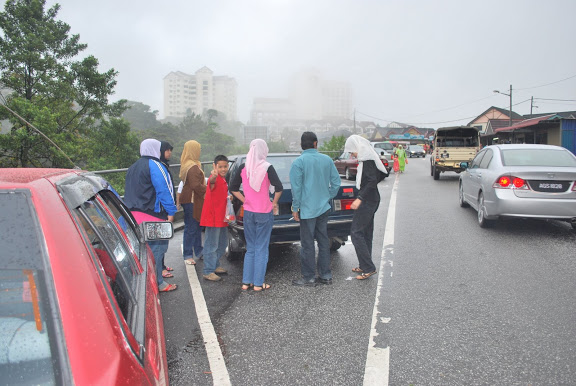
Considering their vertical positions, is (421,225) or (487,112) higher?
(487,112)

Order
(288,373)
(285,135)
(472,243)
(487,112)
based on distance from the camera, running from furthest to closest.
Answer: (285,135) → (487,112) → (472,243) → (288,373)

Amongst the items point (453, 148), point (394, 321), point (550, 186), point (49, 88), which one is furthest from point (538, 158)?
point (49, 88)

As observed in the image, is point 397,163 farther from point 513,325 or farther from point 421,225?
point 513,325

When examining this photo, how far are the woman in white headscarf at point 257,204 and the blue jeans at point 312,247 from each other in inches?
17.6

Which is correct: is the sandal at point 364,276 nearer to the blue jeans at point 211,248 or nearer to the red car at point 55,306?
the blue jeans at point 211,248

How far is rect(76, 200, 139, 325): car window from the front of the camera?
173 centimetres

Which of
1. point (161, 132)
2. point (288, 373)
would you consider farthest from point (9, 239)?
point (161, 132)

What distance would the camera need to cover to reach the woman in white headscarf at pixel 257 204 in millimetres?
4680

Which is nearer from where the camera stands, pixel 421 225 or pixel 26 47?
pixel 421 225

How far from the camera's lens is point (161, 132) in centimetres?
7894

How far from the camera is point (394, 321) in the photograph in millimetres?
3900

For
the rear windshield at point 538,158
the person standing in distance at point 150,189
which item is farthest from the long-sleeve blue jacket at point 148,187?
the rear windshield at point 538,158

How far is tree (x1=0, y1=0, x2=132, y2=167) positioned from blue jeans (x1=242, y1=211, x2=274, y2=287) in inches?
1174

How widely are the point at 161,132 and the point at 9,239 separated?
81.6m
